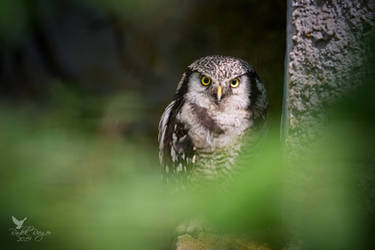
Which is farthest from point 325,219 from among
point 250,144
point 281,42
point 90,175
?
point 281,42

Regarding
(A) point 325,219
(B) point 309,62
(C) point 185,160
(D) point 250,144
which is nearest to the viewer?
(A) point 325,219

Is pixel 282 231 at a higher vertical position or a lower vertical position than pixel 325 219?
lower

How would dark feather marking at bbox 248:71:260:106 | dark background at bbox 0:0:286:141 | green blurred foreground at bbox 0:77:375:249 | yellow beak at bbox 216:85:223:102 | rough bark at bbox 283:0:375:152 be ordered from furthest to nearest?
dark background at bbox 0:0:286:141
dark feather marking at bbox 248:71:260:106
yellow beak at bbox 216:85:223:102
rough bark at bbox 283:0:375:152
green blurred foreground at bbox 0:77:375:249

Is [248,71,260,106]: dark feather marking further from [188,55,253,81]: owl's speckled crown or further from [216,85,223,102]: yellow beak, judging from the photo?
[216,85,223,102]: yellow beak

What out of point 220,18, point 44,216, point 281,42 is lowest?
point 44,216

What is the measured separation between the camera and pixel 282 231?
4.04ft

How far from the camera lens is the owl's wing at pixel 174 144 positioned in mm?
1761

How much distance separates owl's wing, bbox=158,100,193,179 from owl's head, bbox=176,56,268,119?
0.13 meters

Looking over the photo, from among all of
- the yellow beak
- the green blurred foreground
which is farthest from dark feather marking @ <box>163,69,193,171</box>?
the green blurred foreground

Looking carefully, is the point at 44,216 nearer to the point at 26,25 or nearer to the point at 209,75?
the point at 26,25

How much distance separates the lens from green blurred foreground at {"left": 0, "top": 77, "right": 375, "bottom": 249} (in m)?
0.52

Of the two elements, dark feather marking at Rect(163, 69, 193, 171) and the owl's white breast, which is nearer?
the owl's white breast

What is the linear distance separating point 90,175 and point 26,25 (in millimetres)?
362

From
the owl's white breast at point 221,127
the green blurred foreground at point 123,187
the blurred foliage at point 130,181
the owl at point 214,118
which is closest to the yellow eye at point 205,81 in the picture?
the owl at point 214,118
